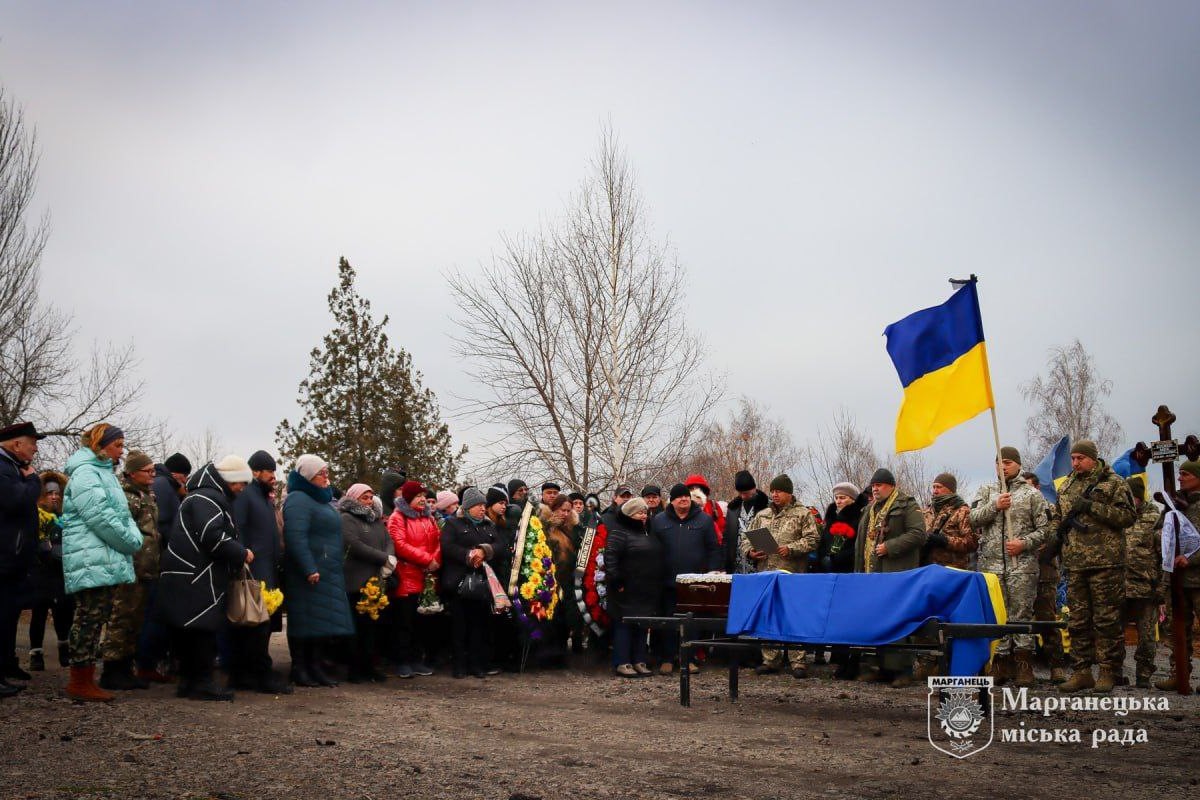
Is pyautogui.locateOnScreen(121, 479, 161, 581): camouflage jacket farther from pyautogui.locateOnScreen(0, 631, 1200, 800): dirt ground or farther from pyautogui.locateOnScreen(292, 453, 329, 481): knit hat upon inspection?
pyautogui.locateOnScreen(292, 453, 329, 481): knit hat

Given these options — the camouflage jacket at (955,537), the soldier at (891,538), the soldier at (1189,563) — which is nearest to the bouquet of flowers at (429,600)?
the soldier at (891,538)

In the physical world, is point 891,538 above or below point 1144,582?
above

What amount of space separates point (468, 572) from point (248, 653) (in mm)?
2686

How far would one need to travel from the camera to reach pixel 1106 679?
31.9 ft

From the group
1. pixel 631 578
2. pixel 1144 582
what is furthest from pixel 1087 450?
pixel 631 578

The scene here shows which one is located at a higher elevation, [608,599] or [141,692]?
[608,599]

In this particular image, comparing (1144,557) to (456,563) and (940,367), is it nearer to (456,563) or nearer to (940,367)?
(940,367)

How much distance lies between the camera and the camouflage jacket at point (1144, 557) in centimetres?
1042

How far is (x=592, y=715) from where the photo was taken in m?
8.75

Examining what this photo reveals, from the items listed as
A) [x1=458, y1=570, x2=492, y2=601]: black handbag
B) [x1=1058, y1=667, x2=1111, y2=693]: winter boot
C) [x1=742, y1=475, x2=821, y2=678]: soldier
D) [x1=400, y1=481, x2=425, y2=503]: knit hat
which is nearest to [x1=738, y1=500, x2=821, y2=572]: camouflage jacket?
[x1=742, y1=475, x2=821, y2=678]: soldier

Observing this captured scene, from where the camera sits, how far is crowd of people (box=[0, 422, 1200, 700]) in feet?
27.6

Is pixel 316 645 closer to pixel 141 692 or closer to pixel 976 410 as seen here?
pixel 141 692

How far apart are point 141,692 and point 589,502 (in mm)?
6406

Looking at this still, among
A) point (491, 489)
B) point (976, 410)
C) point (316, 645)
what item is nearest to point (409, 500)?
point (491, 489)
